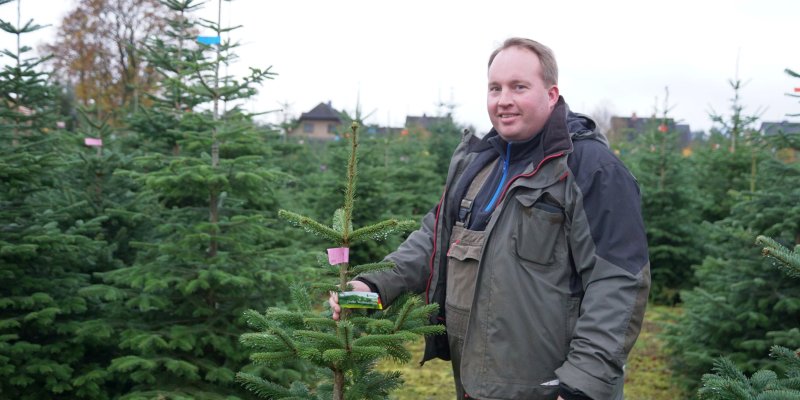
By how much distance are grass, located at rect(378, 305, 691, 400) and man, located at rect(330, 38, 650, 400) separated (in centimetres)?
333

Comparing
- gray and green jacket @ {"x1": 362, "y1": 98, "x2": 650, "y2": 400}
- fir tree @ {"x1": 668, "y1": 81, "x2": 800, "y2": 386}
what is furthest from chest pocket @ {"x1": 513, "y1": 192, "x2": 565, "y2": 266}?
fir tree @ {"x1": 668, "y1": 81, "x2": 800, "y2": 386}

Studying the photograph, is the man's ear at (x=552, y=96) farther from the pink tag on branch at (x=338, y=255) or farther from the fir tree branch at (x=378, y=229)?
the pink tag on branch at (x=338, y=255)

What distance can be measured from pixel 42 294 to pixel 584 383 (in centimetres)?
409

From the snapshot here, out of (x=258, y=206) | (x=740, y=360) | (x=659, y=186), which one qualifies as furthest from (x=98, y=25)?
(x=740, y=360)

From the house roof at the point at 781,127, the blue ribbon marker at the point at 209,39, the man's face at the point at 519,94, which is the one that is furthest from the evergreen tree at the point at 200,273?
the house roof at the point at 781,127

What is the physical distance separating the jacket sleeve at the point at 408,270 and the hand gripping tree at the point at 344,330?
0.07 m

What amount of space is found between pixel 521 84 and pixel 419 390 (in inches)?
179

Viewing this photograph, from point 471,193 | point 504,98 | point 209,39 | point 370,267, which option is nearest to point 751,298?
point 471,193

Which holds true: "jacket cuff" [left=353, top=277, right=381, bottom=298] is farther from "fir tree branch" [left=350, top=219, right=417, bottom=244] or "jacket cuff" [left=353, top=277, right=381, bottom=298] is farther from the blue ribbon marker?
the blue ribbon marker

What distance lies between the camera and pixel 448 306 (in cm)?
278

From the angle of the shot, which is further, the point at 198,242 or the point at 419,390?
the point at 419,390

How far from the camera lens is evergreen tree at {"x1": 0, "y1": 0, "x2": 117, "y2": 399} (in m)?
4.71

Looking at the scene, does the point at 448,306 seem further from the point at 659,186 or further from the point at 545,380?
the point at 659,186

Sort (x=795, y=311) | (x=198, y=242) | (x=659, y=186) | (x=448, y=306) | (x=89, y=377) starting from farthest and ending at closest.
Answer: (x=659, y=186) < (x=795, y=311) < (x=198, y=242) < (x=89, y=377) < (x=448, y=306)
